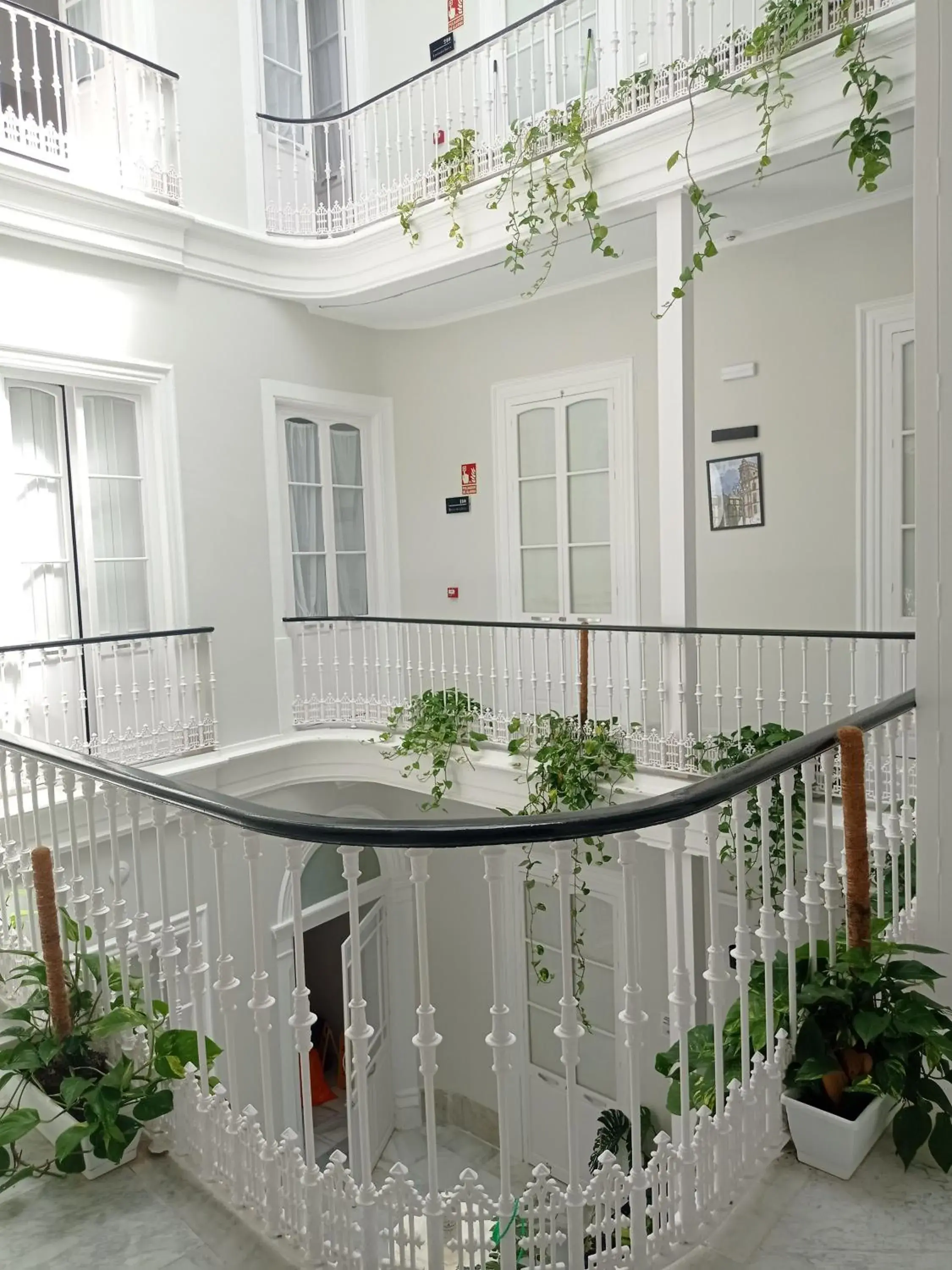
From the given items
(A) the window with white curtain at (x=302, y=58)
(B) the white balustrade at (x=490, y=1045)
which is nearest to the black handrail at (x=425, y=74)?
(A) the window with white curtain at (x=302, y=58)

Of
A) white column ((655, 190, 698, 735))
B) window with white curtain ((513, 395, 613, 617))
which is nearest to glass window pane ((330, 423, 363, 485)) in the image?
window with white curtain ((513, 395, 613, 617))

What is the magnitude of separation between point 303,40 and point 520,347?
3011 mm

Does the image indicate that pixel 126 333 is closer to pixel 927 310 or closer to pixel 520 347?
pixel 520 347

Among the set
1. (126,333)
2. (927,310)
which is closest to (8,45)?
(126,333)

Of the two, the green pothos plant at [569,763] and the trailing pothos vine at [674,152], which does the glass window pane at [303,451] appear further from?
the green pothos plant at [569,763]

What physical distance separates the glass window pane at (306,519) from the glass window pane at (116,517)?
129cm

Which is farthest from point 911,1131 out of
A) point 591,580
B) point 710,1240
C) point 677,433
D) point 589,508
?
point 589,508

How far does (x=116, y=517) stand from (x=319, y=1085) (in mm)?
5428

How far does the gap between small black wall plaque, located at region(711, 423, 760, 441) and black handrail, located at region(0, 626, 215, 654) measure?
375cm

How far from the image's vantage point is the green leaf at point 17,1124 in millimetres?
2236

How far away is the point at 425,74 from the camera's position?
20.2ft

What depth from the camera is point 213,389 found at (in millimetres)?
6715

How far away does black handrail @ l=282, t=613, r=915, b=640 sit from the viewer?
4.54 meters

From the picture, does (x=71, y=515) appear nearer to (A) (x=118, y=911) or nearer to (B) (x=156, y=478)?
(B) (x=156, y=478)
